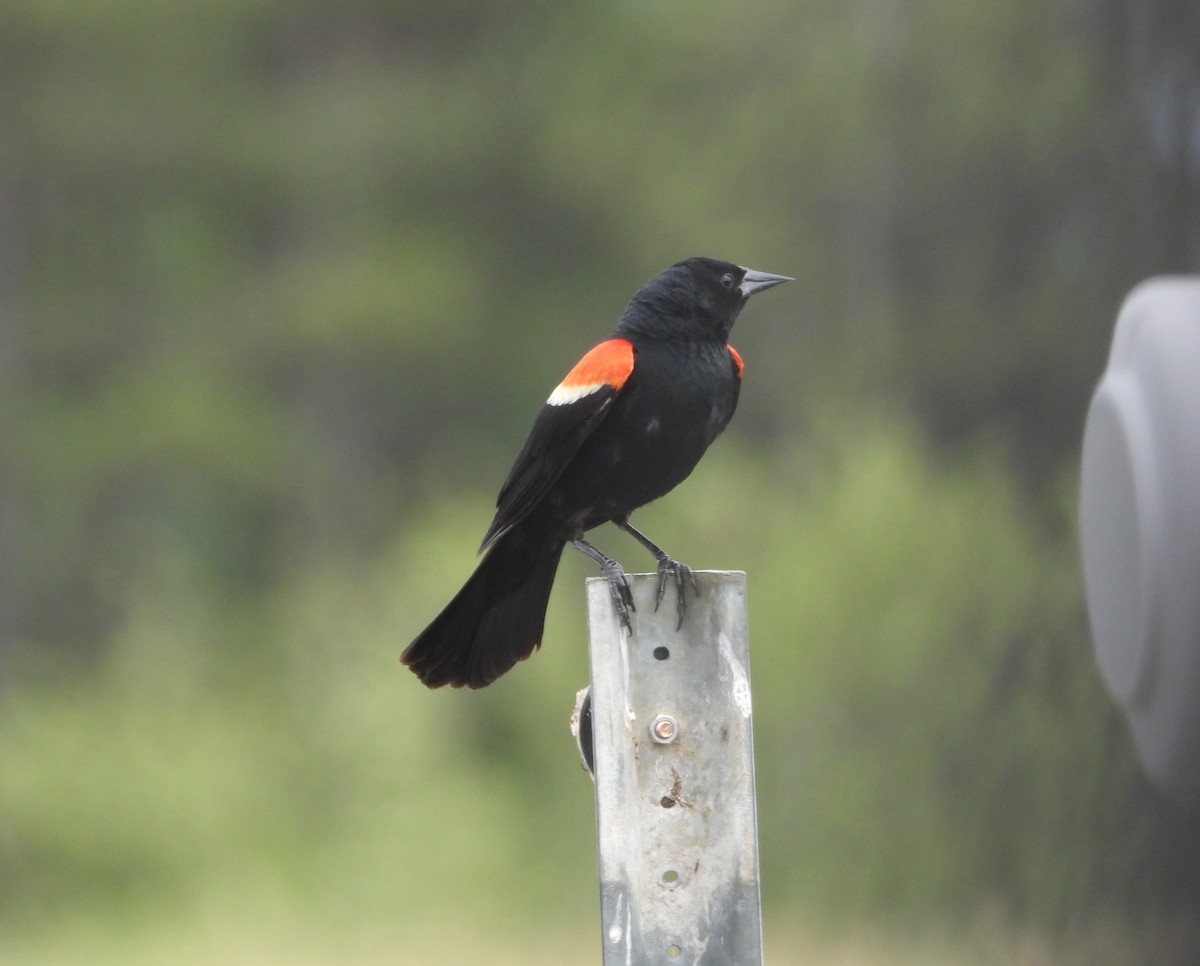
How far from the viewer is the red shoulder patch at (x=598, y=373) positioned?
2.77 meters

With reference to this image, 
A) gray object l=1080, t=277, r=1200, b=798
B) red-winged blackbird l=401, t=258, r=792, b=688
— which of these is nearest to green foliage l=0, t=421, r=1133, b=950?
red-winged blackbird l=401, t=258, r=792, b=688

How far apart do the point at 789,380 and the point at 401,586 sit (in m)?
2.87

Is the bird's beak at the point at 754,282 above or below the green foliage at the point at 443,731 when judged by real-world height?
above

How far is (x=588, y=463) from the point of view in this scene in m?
2.84

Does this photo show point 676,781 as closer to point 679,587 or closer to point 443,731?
point 679,587

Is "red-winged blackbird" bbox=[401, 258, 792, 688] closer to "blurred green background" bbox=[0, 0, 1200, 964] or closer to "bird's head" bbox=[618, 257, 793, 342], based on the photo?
"bird's head" bbox=[618, 257, 793, 342]

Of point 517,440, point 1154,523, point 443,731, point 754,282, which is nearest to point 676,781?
point 1154,523

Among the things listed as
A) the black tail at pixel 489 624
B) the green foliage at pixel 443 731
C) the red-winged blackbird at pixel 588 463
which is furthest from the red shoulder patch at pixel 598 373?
the green foliage at pixel 443 731

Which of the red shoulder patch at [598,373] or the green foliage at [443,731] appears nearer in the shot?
the red shoulder patch at [598,373]

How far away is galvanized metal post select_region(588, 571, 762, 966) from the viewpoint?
1821 mm

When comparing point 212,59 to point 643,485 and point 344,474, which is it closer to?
point 344,474

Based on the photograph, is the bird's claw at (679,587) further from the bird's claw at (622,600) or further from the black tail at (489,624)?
the black tail at (489,624)

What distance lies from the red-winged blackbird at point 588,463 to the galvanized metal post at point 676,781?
0.80 metres

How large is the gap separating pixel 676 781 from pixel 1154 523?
2.15 ft
